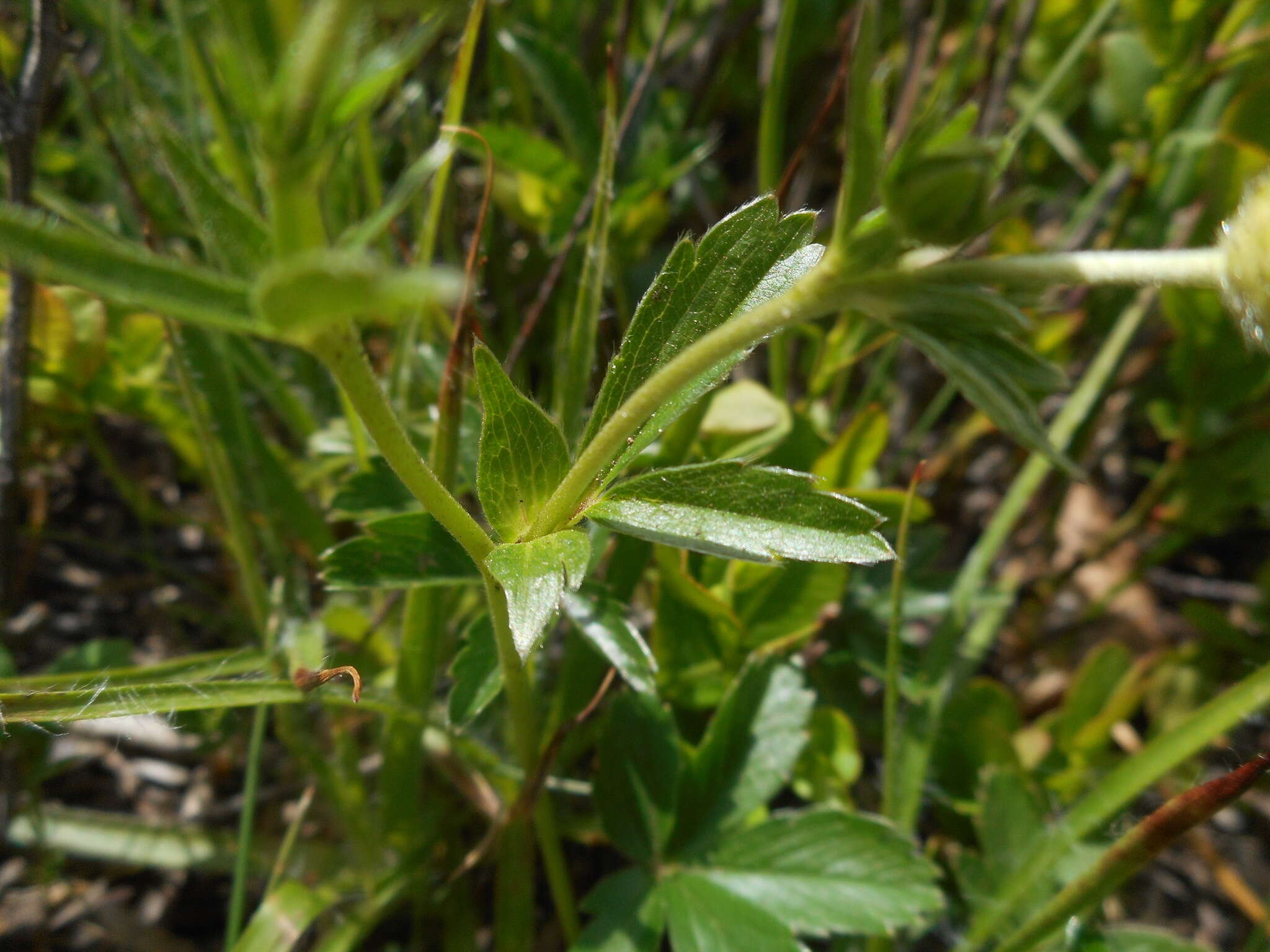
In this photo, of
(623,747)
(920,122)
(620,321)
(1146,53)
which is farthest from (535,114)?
(920,122)

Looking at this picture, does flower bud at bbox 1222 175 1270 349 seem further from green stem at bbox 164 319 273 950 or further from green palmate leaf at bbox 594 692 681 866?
green stem at bbox 164 319 273 950

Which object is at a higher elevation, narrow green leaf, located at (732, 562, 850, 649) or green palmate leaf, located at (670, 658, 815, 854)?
narrow green leaf, located at (732, 562, 850, 649)

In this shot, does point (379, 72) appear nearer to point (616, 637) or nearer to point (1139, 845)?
point (616, 637)

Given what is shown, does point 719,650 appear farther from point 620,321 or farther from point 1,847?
point 1,847

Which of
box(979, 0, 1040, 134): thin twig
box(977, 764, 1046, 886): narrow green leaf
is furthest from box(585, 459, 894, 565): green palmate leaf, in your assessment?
box(979, 0, 1040, 134): thin twig

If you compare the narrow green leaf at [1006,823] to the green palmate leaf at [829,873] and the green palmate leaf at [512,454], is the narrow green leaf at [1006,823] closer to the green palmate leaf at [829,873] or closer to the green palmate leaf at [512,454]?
the green palmate leaf at [829,873]

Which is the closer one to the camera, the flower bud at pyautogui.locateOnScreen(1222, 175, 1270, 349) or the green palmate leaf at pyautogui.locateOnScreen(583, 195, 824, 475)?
the flower bud at pyautogui.locateOnScreen(1222, 175, 1270, 349)

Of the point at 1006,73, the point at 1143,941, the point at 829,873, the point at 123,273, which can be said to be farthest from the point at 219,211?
the point at 1006,73
